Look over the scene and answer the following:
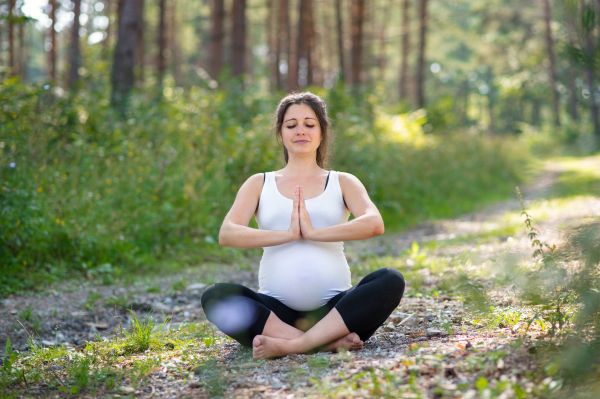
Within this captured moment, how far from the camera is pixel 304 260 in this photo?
3100 mm

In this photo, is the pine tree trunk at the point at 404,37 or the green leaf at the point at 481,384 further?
the pine tree trunk at the point at 404,37

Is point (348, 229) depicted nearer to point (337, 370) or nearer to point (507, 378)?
point (337, 370)

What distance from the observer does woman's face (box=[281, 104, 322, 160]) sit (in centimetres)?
335

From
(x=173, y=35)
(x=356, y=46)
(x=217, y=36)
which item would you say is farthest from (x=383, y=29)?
(x=217, y=36)

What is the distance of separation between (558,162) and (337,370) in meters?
1.39

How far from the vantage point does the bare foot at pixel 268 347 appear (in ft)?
9.33

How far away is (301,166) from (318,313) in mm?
949

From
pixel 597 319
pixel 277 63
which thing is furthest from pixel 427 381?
pixel 277 63

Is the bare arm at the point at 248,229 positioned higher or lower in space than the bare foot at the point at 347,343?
higher

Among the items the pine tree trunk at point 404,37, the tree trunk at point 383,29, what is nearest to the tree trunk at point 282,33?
the pine tree trunk at point 404,37

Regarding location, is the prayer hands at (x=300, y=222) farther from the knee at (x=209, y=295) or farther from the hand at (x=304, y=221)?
the knee at (x=209, y=295)

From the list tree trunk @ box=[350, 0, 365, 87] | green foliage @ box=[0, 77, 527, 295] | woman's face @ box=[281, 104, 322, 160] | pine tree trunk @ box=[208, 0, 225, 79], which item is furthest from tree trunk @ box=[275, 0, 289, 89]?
woman's face @ box=[281, 104, 322, 160]

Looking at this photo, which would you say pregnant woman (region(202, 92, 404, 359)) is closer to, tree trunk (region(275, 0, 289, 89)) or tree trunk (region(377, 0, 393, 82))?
tree trunk (region(275, 0, 289, 89))

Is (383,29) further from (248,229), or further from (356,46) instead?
(248,229)
